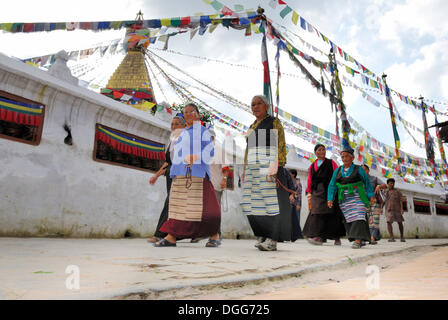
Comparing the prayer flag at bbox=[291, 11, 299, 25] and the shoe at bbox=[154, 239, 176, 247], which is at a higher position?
the prayer flag at bbox=[291, 11, 299, 25]

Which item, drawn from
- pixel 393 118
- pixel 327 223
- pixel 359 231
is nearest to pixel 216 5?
pixel 327 223

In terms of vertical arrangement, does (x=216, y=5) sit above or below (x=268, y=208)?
above

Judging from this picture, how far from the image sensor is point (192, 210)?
13.4 feet

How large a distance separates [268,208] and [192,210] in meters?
0.90

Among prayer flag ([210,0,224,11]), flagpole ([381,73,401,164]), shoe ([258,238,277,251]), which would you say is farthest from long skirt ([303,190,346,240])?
flagpole ([381,73,401,164])

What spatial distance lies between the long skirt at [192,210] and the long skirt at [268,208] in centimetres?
45

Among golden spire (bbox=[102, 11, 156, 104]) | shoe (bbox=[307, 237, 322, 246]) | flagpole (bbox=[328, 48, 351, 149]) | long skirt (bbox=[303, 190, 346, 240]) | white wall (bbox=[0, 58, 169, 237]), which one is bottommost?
shoe (bbox=[307, 237, 322, 246])

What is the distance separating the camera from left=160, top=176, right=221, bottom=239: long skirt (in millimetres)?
4035

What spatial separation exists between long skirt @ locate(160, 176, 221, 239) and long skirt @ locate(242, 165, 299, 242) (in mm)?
447

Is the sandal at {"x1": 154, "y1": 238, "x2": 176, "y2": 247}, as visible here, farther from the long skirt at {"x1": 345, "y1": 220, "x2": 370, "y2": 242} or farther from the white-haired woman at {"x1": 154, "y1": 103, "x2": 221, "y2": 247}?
the long skirt at {"x1": 345, "y1": 220, "x2": 370, "y2": 242}

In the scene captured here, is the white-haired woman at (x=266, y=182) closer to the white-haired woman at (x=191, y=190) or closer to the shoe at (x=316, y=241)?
the white-haired woman at (x=191, y=190)

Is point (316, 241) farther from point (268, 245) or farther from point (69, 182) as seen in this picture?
point (69, 182)

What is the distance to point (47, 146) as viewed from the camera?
5.90 meters

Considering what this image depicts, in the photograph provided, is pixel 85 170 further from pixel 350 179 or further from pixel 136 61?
pixel 136 61
